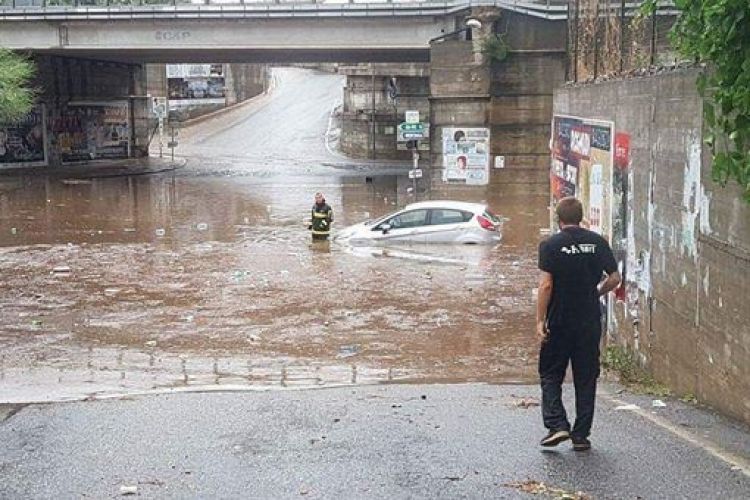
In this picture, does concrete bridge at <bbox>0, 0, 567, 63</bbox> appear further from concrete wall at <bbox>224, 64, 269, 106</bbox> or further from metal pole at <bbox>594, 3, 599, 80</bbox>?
concrete wall at <bbox>224, 64, 269, 106</bbox>

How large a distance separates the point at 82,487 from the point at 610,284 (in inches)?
149

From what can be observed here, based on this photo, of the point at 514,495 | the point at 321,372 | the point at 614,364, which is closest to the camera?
the point at 514,495

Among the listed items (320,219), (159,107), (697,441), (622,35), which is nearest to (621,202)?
(622,35)

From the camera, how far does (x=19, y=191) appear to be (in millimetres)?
40438

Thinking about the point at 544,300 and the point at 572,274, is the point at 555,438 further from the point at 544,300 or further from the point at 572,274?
the point at 572,274

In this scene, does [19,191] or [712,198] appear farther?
[19,191]

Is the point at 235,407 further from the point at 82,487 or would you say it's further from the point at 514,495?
the point at 514,495

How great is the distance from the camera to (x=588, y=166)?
510 inches

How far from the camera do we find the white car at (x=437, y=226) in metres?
23.7

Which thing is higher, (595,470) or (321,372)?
(595,470)

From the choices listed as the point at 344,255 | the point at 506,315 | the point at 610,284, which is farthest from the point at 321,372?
the point at 344,255

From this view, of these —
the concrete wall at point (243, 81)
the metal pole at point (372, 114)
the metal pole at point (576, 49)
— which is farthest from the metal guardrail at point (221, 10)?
the concrete wall at point (243, 81)

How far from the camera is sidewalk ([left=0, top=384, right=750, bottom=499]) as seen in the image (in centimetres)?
611

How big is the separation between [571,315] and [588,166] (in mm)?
6580
